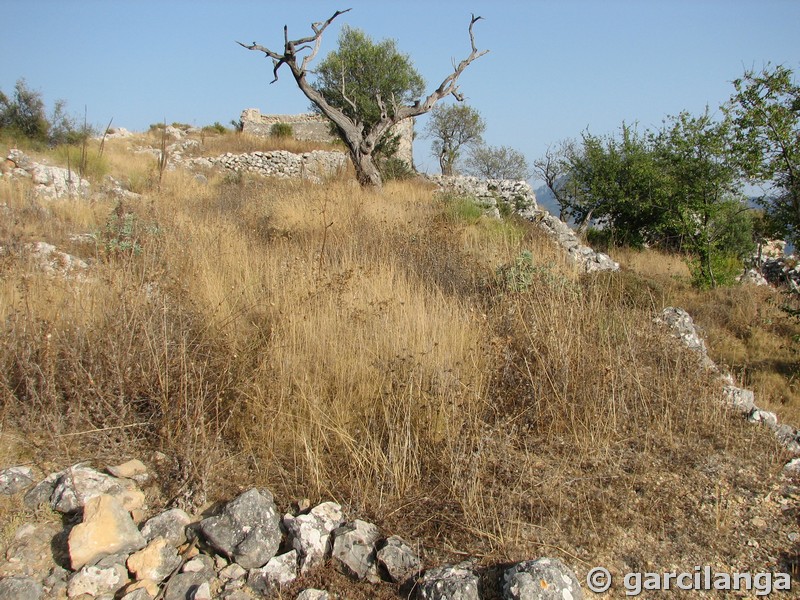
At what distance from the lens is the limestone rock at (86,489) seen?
271 cm

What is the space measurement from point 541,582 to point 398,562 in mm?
632

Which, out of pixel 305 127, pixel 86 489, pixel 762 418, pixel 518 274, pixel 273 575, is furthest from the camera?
pixel 305 127

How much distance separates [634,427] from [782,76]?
5.19m

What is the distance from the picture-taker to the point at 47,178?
9695 mm

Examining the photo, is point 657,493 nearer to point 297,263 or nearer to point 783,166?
point 297,263

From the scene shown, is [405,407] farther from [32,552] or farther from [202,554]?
[32,552]

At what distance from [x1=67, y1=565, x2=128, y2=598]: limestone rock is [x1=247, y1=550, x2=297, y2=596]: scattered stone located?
0.55 m

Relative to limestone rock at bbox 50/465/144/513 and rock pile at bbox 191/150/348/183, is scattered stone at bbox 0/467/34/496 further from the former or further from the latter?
rock pile at bbox 191/150/348/183

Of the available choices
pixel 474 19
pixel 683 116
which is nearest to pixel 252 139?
pixel 474 19

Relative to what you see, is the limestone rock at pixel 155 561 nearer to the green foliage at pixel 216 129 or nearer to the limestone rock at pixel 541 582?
the limestone rock at pixel 541 582

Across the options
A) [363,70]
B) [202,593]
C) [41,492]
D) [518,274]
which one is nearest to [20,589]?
[41,492]

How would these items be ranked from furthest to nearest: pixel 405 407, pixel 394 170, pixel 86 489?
pixel 394 170
pixel 405 407
pixel 86 489

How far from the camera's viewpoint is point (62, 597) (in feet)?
7.65

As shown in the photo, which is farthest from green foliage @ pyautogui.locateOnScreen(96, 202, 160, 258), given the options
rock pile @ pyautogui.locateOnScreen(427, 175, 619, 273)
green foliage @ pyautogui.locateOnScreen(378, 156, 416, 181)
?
green foliage @ pyautogui.locateOnScreen(378, 156, 416, 181)
